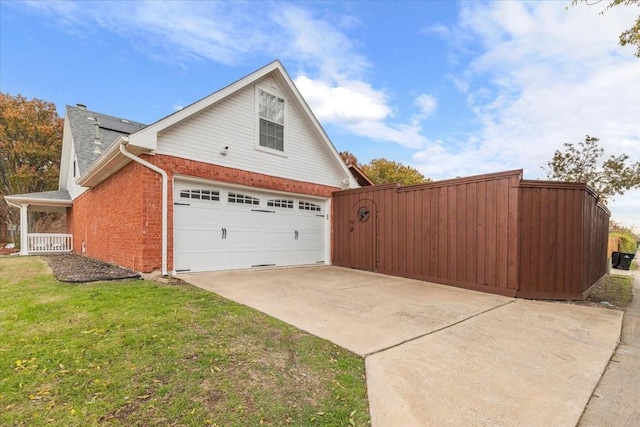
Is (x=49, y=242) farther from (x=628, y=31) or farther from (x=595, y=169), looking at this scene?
(x=595, y=169)

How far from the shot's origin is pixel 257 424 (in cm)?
194

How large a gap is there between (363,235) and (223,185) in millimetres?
4337

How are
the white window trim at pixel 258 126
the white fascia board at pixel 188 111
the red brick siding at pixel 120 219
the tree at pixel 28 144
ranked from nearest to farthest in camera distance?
the white fascia board at pixel 188 111
the red brick siding at pixel 120 219
the white window trim at pixel 258 126
the tree at pixel 28 144

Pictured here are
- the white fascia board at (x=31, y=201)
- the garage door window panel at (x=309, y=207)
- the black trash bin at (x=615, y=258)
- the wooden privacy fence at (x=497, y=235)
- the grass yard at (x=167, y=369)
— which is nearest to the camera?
the grass yard at (x=167, y=369)

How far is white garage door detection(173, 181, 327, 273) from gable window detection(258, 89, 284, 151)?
1555 mm

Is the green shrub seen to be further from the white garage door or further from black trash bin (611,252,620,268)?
the white garage door

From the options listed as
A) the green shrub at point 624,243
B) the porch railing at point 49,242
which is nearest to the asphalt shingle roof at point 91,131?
the porch railing at point 49,242

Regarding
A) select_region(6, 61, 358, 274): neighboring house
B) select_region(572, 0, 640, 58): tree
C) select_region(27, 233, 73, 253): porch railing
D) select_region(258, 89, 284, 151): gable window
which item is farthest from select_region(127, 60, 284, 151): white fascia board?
select_region(27, 233, 73, 253): porch railing

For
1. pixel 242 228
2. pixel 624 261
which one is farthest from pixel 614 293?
pixel 242 228

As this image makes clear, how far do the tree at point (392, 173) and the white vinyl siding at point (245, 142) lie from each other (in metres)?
15.7

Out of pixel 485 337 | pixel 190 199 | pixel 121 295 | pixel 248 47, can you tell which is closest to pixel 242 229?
pixel 190 199

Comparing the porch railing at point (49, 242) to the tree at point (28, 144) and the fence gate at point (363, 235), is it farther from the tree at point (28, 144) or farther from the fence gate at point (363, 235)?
the fence gate at point (363, 235)

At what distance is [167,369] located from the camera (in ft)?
8.36

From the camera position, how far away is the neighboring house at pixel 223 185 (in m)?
6.75
